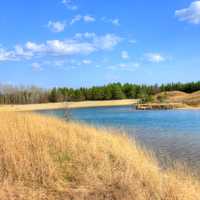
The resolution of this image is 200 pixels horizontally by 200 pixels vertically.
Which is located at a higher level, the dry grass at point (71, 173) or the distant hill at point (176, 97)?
the distant hill at point (176, 97)

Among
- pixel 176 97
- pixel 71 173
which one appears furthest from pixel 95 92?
pixel 71 173

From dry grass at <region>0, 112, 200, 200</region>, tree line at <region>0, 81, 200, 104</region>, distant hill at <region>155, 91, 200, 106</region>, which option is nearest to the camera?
dry grass at <region>0, 112, 200, 200</region>

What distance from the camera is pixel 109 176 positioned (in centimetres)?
499

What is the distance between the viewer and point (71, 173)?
16.6ft

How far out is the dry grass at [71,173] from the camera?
4.23 metres

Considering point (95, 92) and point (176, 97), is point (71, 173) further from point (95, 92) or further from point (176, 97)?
point (95, 92)

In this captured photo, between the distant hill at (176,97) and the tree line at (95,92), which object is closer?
the distant hill at (176,97)

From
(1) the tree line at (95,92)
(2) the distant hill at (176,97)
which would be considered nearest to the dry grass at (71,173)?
(2) the distant hill at (176,97)

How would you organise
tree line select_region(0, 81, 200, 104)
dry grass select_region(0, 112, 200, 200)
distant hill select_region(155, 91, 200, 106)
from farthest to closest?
1. tree line select_region(0, 81, 200, 104)
2. distant hill select_region(155, 91, 200, 106)
3. dry grass select_region(0, 112, 200, 200)

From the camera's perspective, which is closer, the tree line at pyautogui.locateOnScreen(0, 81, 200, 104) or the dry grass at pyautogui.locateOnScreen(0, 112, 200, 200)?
the dry grass at pyautogui.locateOnScreen(0, 112, 200, 200)

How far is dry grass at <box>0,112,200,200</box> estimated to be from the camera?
167 inches

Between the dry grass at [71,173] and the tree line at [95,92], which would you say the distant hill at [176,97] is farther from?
the dry grass at [71,173]

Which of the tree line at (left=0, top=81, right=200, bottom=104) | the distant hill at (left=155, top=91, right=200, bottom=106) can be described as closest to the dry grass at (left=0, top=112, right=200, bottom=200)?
the distant hill at (left=155, top=91, right=200, bottom=106)

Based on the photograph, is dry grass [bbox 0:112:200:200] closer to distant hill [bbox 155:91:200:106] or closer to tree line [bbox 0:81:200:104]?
distant hill [bbox 155:91:200:106]
